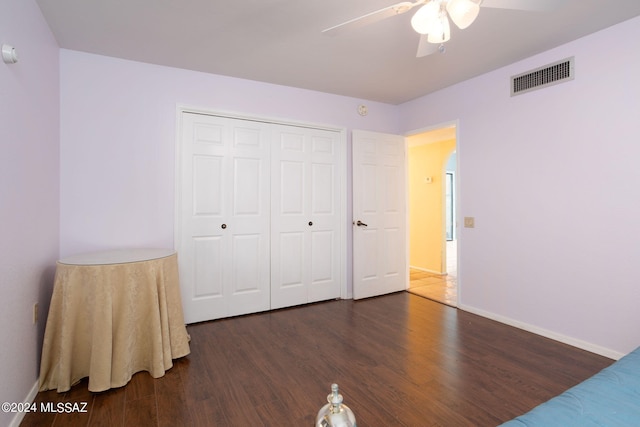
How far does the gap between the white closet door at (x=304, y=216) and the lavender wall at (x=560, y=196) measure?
151 centimetres

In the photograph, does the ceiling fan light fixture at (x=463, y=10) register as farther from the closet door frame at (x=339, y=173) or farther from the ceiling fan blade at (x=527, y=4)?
the closet door frame at (x=339, y=173)

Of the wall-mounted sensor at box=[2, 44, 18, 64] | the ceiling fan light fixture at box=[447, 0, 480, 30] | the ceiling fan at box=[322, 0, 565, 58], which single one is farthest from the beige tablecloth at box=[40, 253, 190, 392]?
the ceiling fan light fixture at box=[447, 0, 480, 30]

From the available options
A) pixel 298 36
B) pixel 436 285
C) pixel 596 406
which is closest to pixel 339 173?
pixel 298 36

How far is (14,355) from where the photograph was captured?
1724 millimetres

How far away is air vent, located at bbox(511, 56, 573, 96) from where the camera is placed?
2732mm

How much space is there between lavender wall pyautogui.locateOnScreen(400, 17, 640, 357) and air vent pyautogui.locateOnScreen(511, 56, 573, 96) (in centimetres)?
6

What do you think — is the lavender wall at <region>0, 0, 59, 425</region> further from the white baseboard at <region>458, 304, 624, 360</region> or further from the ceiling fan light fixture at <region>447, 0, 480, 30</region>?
the white baseboard at <region>458, 304, 624, 360</region>

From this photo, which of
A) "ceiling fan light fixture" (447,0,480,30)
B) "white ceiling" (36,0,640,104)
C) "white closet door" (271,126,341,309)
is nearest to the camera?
"ceiling fan light fixture" (447,0,480,30)

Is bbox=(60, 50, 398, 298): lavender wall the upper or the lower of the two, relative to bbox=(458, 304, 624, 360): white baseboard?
upper

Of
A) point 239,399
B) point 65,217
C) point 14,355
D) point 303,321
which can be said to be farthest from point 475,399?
point 65,217

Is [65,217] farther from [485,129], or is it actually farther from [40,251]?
[485,129]

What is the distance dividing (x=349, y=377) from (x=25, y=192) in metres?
2.36

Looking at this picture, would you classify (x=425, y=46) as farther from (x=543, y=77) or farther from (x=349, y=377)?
(x=349, y=377)

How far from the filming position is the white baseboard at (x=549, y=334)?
8.16 feet
